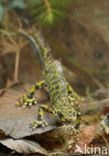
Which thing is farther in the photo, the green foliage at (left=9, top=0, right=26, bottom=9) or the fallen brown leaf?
the green foliage at (left=9, top=0, right=26, bottom=9)

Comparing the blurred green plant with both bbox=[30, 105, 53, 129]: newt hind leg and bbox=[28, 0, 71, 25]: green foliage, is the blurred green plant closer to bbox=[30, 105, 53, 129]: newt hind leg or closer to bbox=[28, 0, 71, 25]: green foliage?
bbox=[28, 0, 71, 25]: green foliage

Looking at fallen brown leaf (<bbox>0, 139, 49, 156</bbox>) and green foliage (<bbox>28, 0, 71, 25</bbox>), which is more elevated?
green foliage (<bbox>28, 0, 71, 25</bbox>)

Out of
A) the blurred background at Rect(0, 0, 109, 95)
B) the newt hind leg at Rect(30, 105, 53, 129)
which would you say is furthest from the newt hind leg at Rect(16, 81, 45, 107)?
the blurred background at Rect(0, 0, 109, 95)

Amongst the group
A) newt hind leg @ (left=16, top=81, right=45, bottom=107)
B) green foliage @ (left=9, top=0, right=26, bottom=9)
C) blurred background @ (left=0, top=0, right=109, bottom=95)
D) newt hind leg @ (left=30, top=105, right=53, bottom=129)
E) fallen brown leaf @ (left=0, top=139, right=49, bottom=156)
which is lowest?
fallen brown leaf @ (left=0, top=139, right=49, bottom=156)

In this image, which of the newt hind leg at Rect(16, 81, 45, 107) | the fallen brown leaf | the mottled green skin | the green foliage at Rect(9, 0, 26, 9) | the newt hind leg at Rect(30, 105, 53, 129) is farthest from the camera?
the green foliage at Rect(9, 0, 26, 9)

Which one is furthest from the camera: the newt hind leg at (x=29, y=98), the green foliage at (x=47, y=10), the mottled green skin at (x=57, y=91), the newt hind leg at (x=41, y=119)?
the green foliage at (x=47, y=10)

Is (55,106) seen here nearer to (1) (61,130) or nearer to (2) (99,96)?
(1) (61,130)

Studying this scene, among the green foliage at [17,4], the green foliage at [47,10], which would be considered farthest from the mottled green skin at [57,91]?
the green foliage at [17,4]

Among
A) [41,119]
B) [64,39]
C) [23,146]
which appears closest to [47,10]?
[64,39]

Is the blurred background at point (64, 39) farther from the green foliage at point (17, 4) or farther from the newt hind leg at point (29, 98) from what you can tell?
the newt hind leg at point (29, 98)
